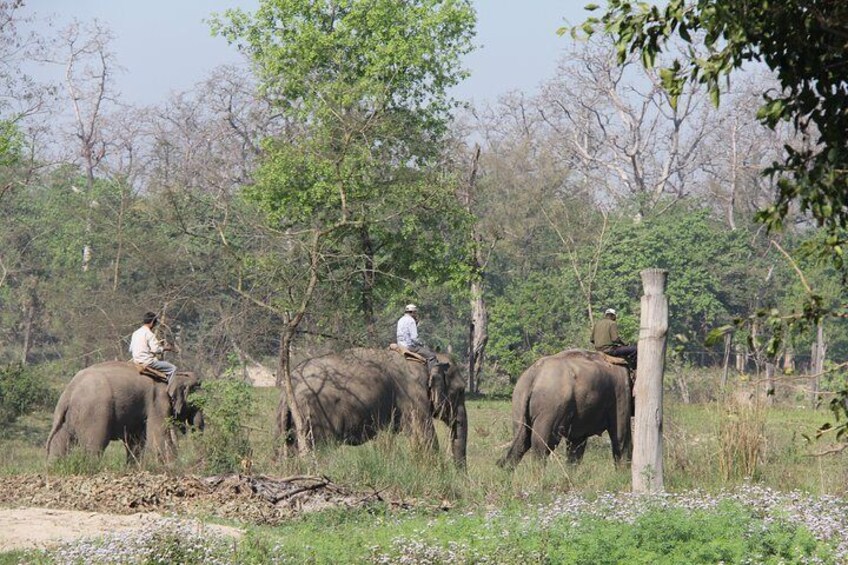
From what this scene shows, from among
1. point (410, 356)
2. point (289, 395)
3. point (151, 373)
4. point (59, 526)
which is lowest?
point (59, 526)

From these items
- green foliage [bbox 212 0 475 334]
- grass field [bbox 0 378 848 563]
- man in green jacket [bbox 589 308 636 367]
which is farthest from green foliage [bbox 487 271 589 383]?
grass field [bbox 0 378 848 563]

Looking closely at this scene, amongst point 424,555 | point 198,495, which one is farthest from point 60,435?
point 424,555

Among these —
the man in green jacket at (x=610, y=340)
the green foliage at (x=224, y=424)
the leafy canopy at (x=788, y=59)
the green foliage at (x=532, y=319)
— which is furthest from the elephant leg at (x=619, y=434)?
the green foliage at (x=532, y=319)

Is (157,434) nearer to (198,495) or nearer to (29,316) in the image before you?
(198,495)

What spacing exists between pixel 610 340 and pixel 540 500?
6.30 meters

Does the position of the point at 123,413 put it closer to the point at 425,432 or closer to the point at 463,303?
the point at 425,432

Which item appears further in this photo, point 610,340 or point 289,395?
point 610,340

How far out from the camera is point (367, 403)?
700 inches

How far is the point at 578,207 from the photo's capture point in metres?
53.6

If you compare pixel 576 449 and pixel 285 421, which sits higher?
pixel 285 421

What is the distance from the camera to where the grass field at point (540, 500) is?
31.5 ft

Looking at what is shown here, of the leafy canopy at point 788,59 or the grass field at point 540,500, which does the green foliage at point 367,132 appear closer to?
the grass field at point 540,500

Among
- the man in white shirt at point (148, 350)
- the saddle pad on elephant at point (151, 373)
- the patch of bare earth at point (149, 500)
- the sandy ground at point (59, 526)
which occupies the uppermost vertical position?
the man in white shirt at point (148, 350)

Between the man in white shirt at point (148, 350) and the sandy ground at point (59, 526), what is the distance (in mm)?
5634
